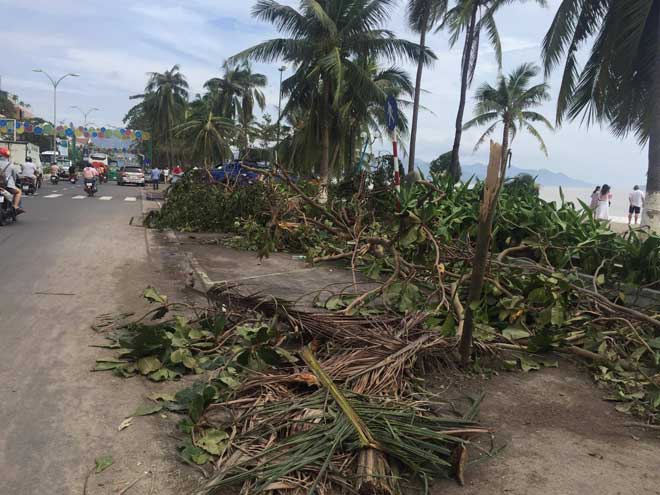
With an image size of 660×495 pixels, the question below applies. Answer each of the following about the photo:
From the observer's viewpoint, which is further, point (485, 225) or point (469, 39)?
point (469, 39)

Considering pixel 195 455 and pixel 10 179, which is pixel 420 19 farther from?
pixel 195 455

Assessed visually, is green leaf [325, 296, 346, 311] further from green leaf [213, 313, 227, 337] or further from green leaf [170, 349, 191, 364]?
green leaf [170, 349, 191, 364]

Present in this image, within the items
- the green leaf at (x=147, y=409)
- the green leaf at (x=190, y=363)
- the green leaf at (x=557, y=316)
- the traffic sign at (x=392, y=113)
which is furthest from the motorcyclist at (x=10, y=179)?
the green leaf at (x=557, y=316)

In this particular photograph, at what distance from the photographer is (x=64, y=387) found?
3.91 meters

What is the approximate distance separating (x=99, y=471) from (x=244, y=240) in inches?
314

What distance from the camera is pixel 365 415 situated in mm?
3059

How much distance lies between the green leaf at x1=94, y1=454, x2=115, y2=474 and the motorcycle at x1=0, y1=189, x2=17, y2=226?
11.0 m

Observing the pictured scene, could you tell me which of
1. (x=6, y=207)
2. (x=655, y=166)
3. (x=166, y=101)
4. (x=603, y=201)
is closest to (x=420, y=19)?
(x=603, y=201)

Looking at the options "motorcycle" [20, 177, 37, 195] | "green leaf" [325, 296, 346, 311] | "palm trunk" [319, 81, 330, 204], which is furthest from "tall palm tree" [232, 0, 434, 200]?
"green leaf" [325, 296, 346, 311]

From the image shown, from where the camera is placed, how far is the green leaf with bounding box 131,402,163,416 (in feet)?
11.7

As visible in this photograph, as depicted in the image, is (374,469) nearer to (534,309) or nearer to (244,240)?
(534,309)

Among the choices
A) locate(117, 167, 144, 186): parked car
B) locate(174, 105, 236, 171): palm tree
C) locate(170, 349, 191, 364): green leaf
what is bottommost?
locate(117, 167, 144, 186): parked car

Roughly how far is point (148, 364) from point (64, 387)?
1.91 feet

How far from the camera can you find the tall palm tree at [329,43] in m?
18.8
